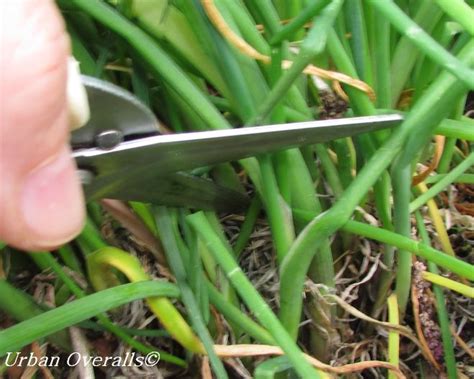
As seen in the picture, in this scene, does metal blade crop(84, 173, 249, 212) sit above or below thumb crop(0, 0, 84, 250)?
below

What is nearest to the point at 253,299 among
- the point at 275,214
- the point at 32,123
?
the point at 275,214

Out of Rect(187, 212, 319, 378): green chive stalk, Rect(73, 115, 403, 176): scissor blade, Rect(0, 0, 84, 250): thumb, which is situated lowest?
Rect(187, 212, 319, 378): green chive stalk

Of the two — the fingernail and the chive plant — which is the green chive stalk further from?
the fingernail

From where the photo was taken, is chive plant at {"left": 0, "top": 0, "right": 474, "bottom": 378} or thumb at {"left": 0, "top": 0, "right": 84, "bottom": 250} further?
chive plant at {"left": 0, "top": 0, "right": 474, "bottom": 378}

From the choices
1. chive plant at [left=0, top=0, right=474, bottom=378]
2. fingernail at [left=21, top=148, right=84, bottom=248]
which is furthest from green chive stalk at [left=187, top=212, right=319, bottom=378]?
fingernail at [left=21, top=148, right=84, bottom=248]

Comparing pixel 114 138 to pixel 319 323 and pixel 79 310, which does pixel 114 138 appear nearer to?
pixel 79 310

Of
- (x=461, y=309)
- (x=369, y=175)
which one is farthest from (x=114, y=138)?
(x=461, y=309)

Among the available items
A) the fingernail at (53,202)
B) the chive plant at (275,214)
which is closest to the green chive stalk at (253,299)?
the chive plant at (275,214)
